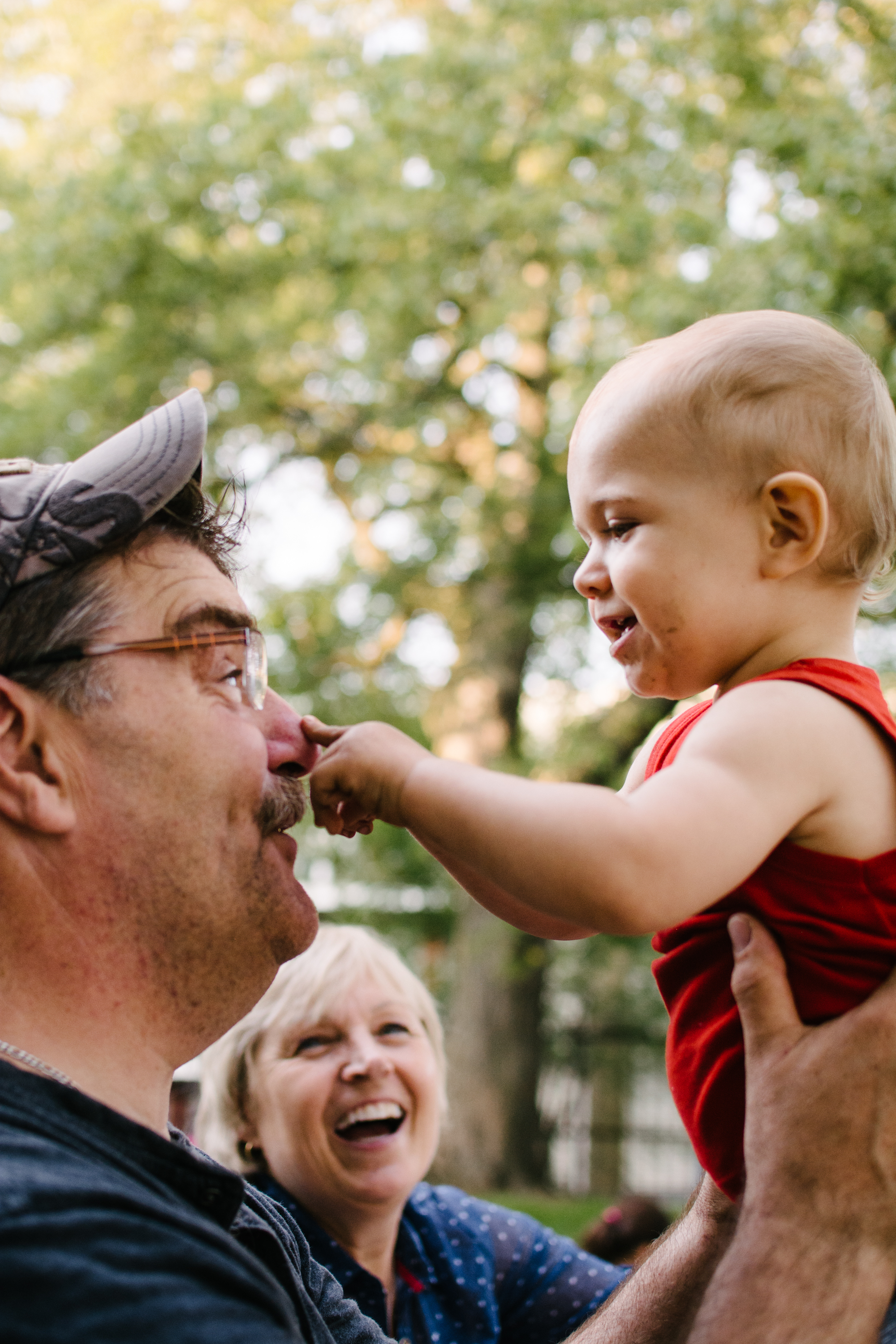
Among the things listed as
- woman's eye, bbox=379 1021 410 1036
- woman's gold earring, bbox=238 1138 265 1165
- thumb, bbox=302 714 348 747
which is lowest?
woman's gold earring, bbox=238 1138 265 1165

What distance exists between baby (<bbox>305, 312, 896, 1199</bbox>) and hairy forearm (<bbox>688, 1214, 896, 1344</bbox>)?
0.51ft

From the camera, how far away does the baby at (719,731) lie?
4.65ft

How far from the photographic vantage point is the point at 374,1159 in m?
2.96

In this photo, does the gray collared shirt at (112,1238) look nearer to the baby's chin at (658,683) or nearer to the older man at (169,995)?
the older man at (169,995)

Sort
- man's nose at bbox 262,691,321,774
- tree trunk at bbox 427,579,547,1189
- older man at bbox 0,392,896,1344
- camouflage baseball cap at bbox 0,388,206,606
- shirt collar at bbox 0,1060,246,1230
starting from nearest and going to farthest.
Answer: older man at bbox 0,392,896,1344, shirt collar at bbox 0,1060,246,1230, camouflage baseball cap at bbox 0,388,206,606, man's nose at bbox 262,691,321,774, tree trunk at bbox 427,579,547,1189

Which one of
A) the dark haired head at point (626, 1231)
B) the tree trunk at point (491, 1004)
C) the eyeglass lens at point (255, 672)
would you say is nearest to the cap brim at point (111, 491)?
the eyeglass lens at point (255, 672)

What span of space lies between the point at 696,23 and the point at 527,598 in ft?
16.6

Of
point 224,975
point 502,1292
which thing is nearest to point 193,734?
point 224,975

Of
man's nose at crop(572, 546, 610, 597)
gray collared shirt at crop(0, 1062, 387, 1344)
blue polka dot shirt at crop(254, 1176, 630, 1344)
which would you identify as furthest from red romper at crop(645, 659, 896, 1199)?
blue polka dot shirt at crop(254, 1176, 630, 1344)

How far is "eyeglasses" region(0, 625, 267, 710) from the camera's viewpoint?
1.78 m

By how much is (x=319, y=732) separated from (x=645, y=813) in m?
0.65

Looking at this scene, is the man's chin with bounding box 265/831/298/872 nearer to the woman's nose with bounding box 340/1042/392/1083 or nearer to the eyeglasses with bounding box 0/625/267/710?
the eyeglasses with bounding box 0/625/267/710

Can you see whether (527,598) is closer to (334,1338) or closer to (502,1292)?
(502,1292)

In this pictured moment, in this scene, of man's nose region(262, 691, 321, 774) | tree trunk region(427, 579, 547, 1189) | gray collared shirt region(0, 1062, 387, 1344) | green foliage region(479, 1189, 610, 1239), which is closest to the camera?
gray collared shirt region(0, 1062, 387, 1344)
